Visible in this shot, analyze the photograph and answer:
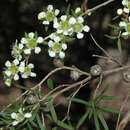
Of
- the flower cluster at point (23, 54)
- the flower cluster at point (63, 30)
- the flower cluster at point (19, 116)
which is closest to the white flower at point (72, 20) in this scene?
the flower cluster at point (63, 30)

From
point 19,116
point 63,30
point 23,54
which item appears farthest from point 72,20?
point 19,116

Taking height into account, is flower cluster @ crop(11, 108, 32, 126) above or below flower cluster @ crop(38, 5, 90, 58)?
below

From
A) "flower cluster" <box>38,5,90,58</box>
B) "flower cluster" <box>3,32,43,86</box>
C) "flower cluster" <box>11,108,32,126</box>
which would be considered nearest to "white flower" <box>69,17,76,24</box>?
"flower cluster" <box>38,5,90,58</box>

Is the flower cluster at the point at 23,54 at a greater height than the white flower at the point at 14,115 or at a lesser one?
greater

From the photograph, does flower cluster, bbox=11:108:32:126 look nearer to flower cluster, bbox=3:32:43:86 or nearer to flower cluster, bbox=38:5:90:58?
flower cluster, bbox=3:32:43:86

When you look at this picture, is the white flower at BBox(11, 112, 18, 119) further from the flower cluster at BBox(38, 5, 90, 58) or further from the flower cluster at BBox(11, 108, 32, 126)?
the flower cluster at BBox(38, 5, 90, 58)

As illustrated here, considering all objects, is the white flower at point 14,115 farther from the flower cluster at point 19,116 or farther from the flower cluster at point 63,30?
the flower cluster at point 63,30

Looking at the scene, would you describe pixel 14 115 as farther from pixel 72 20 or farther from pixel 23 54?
pixel 72 20

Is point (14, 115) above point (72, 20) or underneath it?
underneath

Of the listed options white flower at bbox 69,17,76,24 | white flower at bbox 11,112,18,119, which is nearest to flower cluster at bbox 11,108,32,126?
white flower at bbox 11,112,18,119

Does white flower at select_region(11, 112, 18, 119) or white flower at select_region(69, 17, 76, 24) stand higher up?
white flower at select_region(69, 17, 76, 24)

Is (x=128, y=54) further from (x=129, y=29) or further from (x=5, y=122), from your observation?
(x=5, y=122)

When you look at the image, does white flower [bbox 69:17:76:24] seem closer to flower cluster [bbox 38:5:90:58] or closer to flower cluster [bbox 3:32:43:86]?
flower cluster [bbox 38:5:90:58]
